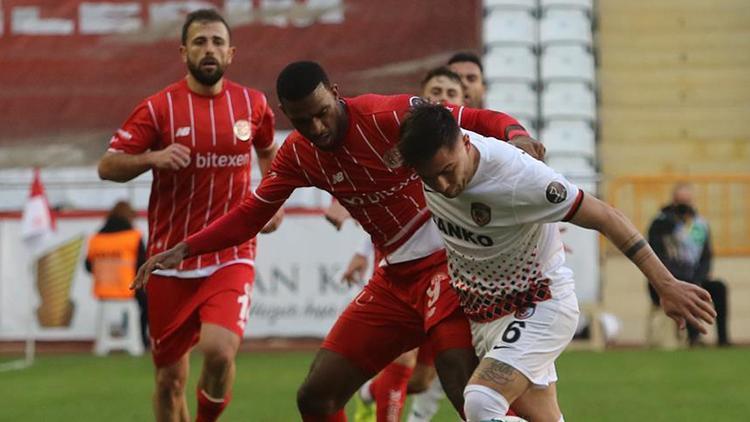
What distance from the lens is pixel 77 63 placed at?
22078 millimetres

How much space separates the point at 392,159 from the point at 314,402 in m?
1.16

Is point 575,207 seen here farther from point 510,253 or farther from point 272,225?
point 272,225

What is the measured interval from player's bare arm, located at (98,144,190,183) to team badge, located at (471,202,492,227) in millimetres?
2451

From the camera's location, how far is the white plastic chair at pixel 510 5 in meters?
22.6

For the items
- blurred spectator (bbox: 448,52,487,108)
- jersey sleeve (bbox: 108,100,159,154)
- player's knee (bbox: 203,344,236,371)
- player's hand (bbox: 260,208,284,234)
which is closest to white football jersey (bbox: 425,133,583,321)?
player's hand (bbox: 260,208,284,234)

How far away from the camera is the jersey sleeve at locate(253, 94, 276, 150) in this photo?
9.01 metres

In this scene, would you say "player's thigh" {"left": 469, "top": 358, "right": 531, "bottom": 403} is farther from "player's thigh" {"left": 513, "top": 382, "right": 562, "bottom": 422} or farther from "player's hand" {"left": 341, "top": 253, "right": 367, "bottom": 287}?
"player's hand" {"left": 341, "top": 253, "right": 367, "bottom": 287}

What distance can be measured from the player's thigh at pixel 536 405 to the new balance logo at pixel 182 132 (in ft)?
9.73

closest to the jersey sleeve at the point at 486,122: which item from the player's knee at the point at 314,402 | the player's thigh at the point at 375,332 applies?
the player's thigh at the point at 375,332

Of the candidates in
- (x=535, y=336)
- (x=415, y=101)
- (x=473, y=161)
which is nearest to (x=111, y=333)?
(x=415, y=101)

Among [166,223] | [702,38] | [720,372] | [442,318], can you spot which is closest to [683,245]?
[720,372]

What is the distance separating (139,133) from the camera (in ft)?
28.2

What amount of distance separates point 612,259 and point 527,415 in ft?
42.7

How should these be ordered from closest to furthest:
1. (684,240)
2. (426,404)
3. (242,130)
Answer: (242,130) < (426,404) < (684,240)
